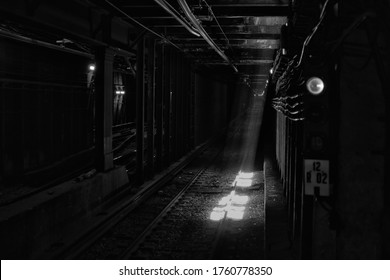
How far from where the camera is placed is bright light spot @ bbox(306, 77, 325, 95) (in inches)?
204

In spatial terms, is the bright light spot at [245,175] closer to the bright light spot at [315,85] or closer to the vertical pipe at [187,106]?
the vertical pipe at [187,106]

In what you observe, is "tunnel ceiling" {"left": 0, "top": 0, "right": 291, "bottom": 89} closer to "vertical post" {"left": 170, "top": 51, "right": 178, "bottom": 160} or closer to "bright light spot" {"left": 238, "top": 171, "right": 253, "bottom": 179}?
"vertical post" {"left": 170, "top": 51, "right": 178, "bottom": 160}

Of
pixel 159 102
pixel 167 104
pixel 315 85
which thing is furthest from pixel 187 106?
pixel 315 85

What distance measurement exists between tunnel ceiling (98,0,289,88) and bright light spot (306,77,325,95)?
466 centimetres

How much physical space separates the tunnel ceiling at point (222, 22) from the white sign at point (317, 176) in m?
5.10

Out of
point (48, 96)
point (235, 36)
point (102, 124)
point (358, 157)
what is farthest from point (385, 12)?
point (48, 96)

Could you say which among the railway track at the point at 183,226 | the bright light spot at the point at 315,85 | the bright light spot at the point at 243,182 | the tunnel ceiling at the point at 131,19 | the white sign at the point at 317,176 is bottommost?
the railway track at the point at 183,226

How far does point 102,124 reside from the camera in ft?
36.7

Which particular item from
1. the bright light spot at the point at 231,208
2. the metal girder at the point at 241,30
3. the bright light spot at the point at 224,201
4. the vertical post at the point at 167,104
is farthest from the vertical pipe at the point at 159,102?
the bright light spot at the point at 224,201

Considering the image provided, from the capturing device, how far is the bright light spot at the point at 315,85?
17.0 feet

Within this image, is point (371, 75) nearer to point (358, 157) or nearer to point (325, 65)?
point (325, 65)

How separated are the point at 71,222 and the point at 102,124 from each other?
9.39ft

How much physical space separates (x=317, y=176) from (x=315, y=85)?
103cm

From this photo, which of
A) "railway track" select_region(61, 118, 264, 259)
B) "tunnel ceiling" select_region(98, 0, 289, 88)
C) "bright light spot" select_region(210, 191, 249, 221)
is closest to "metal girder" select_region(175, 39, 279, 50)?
"tunnel ceiling" select_region(98, 0, 289, 88)
